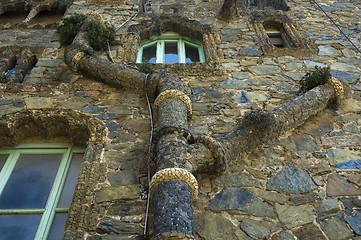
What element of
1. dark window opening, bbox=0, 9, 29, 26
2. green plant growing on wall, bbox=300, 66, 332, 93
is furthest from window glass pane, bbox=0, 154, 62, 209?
dark window opening, bbox=0, 9, 29, 26

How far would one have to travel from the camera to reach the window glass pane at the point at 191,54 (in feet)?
20.8

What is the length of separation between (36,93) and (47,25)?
3.70 meters

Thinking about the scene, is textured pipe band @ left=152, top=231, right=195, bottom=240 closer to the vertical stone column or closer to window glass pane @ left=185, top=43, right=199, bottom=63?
the vertical stone column

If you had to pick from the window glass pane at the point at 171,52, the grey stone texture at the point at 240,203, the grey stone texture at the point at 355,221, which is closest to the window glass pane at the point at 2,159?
the grey stone texture at the point at 240,203

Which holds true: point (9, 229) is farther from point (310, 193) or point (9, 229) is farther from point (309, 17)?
point (309, 17)

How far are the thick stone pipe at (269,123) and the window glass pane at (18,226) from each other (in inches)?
72.6

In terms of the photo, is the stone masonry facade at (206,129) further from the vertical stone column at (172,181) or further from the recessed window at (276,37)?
the recessed window at (276,37)

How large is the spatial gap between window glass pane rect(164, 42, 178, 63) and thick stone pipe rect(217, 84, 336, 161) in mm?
2304

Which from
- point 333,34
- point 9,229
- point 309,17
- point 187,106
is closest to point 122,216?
point 9,229

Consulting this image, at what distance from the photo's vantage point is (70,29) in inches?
244

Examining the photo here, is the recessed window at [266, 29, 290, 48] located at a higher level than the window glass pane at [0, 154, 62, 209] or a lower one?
higher

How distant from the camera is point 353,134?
447 cm

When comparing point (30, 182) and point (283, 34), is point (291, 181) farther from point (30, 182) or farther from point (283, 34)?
point (283, 34)

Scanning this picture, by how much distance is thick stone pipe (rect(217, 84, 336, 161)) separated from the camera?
12.8ft
